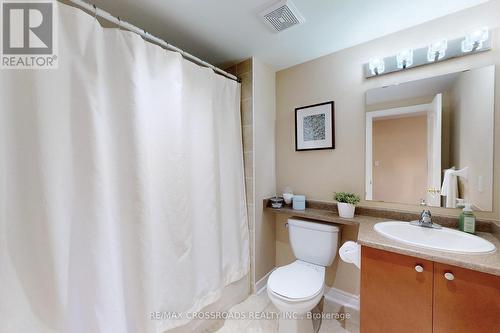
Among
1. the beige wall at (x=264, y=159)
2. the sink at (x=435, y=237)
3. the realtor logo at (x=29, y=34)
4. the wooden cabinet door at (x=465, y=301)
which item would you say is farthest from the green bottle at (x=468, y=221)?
the realtor logo at (x=29, y=34)

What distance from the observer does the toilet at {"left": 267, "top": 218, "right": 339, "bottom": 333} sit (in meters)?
1.31

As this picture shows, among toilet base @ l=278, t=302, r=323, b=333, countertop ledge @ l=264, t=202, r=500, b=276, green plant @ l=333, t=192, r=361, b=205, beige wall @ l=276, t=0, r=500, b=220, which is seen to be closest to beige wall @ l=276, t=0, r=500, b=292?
beige wall @ l=276, t=0, r=500, b=220

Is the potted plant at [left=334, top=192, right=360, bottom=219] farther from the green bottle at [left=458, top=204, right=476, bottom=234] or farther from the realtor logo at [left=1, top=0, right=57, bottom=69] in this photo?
the realtor logo at [left=1, top=0, right=57, bottom=69]

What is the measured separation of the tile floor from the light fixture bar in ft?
6.47

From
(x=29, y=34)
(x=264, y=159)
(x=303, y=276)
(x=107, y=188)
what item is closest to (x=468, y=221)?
(x=303, y=276)

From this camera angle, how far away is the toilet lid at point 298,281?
4.39 feet

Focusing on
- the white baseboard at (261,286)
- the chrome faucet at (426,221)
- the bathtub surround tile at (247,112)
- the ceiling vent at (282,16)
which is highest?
the ceiling vent at (282,16)

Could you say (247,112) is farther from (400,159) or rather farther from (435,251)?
(435,251)

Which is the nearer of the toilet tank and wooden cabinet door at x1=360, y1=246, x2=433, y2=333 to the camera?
wooden cabinet door at x1=360, y1=246, x2=433, y2=333

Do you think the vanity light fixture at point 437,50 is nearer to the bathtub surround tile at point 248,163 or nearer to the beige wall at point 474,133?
the beige wall at point 474,133

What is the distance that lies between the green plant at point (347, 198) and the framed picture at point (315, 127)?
1.43 ft

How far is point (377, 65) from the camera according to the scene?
5.25 ft

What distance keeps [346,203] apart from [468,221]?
0.68 meters

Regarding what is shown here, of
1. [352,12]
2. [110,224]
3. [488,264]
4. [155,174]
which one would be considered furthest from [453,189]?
[110,224]
